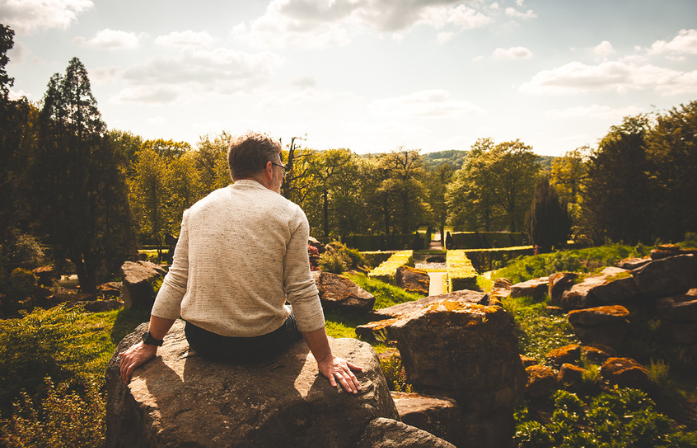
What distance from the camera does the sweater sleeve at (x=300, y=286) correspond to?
2299mm

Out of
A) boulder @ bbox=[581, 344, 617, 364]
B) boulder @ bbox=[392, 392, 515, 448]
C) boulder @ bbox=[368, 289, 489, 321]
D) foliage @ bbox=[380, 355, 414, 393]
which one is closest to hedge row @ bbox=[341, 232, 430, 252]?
boulder @ bbox=[368, 289, 489, 321]

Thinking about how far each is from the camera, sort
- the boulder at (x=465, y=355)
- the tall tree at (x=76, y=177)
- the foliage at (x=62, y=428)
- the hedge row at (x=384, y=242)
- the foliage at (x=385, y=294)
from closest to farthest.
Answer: the foliage at (x=62, y=428) < the boulder at (x=465, y=355) < the foliage at (x=385, y=294) < the tall tree at (x=76, y=177) < the hedge row at (x=384, y=242)

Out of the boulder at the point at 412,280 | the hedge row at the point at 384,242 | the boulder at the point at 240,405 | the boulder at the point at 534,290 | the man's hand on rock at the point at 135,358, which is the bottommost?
the hedge row at the point at 384,242

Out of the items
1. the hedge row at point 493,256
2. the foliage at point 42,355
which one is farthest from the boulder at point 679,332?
the hedge row at point 493,256

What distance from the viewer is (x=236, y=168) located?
246cm

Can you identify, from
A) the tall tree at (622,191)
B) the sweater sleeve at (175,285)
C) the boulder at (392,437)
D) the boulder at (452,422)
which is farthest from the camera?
the tall tree at (622,191)

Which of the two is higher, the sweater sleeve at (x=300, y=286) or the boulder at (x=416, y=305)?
the sweater sleeve at (x=300, y=286)

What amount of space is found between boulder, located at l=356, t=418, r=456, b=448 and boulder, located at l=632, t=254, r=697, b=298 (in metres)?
8.12

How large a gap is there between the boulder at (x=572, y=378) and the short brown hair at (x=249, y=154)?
6486 millimetres

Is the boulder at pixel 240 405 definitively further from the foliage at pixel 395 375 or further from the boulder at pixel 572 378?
the boulder at pixel 572 378

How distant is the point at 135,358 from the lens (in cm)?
254

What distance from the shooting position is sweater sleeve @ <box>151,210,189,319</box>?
7.95 ft

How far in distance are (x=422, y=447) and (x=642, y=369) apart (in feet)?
20.6

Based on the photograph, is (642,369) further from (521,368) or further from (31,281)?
(31,281)
